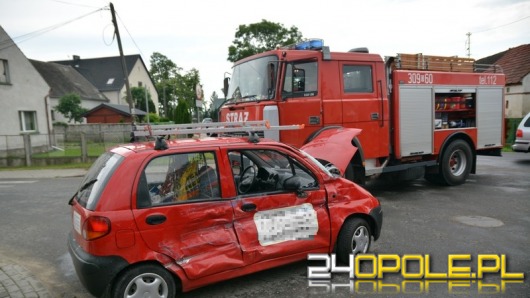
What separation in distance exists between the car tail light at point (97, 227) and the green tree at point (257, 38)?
4238 centimetres

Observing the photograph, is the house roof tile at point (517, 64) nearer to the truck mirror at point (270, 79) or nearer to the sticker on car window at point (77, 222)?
the truck mirror at point (270, 79)

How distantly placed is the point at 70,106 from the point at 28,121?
11.6 meters

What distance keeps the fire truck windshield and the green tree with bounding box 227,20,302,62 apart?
37189 millimetres

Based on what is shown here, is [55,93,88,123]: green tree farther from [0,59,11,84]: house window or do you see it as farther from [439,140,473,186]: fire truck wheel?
[439,140,473,186]: fire truck wheel

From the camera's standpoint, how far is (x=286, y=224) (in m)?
4.07

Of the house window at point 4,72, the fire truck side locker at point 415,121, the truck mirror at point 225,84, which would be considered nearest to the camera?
the fire truck side locker at point 415,121

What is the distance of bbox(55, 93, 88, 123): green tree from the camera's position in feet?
110

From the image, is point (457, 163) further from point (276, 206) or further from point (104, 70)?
point (104, 70)

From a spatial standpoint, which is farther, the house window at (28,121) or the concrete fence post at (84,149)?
the house window at (28,121)

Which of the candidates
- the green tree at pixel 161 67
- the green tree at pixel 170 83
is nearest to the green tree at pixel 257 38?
the green tree at pixel 170 83

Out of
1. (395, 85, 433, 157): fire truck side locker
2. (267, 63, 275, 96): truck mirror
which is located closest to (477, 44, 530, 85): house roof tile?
(395, 85, 433, 157): fire truck side locker

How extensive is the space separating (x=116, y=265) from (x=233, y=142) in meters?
1.62

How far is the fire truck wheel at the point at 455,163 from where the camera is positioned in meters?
9.00

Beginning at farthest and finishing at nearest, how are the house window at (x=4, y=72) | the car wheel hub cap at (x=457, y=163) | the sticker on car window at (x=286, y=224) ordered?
1. the house window at (x=4, y=72)
2. the car wheel hub cap at (x=457, y=163)
3. the sticker on car window at (x=286, y=224)
